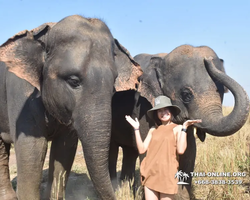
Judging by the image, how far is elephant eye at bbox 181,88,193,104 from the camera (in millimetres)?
Answer: 4738

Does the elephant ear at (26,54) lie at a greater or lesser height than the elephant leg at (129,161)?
greater

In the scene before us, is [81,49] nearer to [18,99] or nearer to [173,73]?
[18,99]

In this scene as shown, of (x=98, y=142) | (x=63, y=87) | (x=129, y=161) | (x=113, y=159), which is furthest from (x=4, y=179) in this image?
(x=98, y=142)

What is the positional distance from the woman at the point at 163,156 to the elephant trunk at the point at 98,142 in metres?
0.37

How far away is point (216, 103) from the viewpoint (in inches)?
179

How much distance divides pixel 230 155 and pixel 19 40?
11.9 ft

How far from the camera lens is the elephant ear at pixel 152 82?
17.2ft

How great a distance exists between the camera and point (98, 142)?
3.65 m

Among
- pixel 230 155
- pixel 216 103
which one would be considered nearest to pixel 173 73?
pixel 216 103

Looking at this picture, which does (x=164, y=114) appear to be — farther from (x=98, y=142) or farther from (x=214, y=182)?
(x=214, y=182)

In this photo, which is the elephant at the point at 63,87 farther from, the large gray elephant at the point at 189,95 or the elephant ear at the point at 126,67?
the large gray elephant at the point at 189,95

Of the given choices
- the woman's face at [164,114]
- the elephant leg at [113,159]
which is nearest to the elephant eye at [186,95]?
the woman's face at [164,114]

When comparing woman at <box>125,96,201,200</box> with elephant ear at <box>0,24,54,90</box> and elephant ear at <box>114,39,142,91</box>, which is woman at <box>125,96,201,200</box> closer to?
elephant ear at <box>114,39,142,91</box>

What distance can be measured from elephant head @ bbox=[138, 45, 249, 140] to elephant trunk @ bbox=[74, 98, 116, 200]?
4.80 ft
